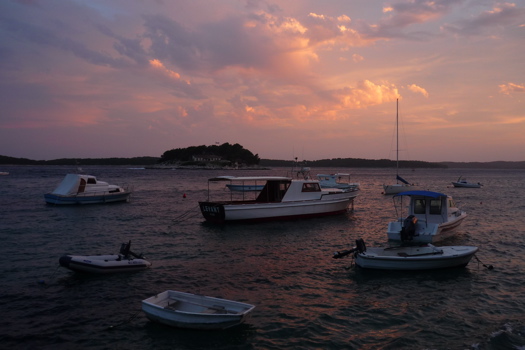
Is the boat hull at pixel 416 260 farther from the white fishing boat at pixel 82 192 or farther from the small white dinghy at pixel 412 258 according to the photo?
the white fishing boat at pixel 82 192

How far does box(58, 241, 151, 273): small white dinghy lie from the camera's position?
14688mm

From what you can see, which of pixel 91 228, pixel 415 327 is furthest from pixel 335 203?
pixel 415 327

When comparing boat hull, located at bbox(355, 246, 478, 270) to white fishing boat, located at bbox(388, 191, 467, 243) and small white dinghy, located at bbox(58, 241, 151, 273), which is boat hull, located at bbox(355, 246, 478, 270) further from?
small white dinghy, located at bbox(58, 241, 151, 273)

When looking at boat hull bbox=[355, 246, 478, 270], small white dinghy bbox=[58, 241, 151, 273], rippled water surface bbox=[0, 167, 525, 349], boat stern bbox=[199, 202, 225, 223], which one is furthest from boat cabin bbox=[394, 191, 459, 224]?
small white dinghy bbox=[58, 241, 151, 273]

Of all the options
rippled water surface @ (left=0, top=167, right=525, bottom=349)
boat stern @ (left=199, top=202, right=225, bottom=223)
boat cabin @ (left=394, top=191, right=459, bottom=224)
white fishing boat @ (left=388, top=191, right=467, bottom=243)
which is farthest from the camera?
boat stern @ (left=199, top=202, right=225, bottom=223)

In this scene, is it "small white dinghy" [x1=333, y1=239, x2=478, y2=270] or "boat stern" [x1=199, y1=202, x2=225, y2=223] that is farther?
"boat stern" [x1=199, y1=202, x2=225, y2=223]

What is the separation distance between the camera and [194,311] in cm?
1098

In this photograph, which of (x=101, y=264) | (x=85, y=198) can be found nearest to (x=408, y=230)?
(x=101, y=264)

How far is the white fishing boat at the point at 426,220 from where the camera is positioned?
61.1ft

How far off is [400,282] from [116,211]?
28.5 meters

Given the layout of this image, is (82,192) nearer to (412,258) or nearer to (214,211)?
(214,211)

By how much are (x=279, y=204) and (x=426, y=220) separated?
10909 mm

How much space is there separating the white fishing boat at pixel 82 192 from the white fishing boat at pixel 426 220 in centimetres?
3217

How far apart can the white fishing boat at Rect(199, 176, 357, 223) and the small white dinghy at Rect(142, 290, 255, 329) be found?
15482 mm
